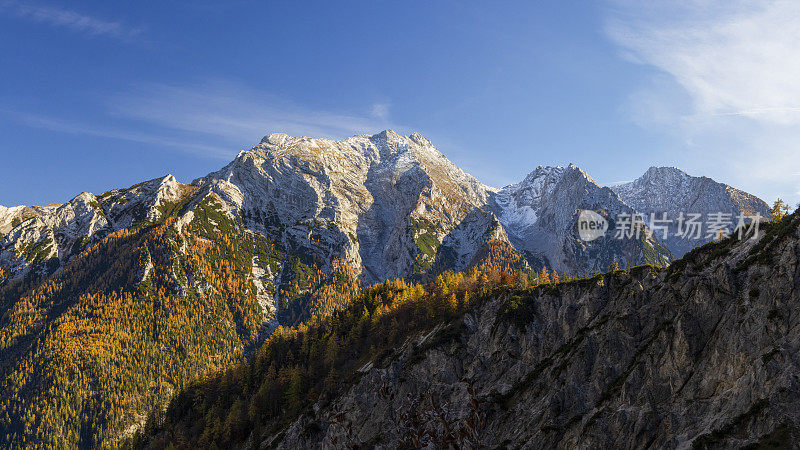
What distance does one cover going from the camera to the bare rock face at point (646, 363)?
2073 inches

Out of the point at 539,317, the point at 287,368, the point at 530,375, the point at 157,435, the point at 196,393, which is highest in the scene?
the point at 539,317

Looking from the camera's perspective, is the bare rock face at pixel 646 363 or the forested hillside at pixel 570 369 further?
the bare rock face at pixel 646 363

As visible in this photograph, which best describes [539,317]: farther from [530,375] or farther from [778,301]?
[778,301]

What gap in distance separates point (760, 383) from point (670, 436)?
1266 centimetres

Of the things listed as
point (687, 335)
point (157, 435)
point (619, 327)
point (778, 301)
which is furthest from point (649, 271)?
point (157, 435)

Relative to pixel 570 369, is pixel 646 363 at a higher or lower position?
higher

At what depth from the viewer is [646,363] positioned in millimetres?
69250

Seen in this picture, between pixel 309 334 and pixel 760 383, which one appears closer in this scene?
pixel 760 383

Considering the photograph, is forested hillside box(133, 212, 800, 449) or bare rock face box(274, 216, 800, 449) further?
bare rock face box(274, 216, 800, 449)

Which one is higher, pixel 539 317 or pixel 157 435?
pixel 539 317

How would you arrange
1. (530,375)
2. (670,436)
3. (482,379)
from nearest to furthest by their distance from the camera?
(670,436)
(530,375)
(482,379)

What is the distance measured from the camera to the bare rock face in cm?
5266

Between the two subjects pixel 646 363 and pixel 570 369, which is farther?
pixel 570 369

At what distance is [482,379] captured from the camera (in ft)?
343
